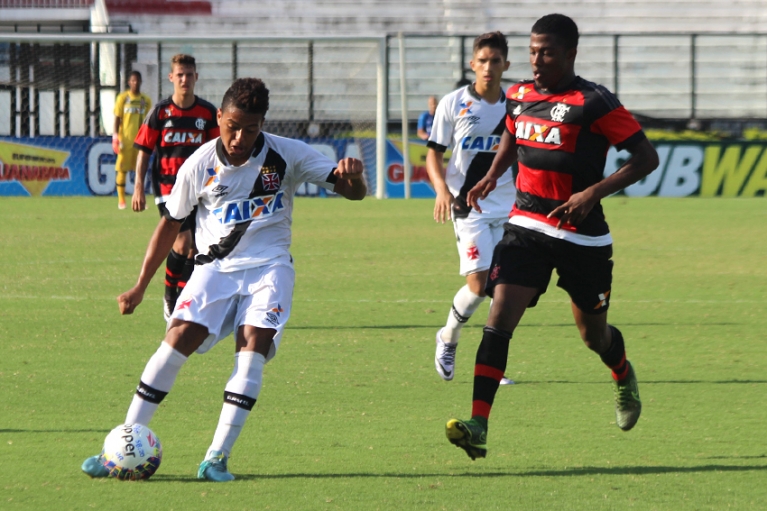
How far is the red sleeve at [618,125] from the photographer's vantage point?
17.0ft

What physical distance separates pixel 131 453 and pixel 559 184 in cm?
229

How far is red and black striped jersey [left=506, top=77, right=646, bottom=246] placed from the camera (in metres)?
5.20

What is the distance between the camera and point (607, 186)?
502 cm

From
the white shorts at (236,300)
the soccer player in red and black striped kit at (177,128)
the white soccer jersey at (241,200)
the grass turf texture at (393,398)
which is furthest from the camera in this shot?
the soccer player in red and black striped kit at (177,128)

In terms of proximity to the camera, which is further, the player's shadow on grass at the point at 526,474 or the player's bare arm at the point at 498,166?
the player's bare arm at the point at 498,166

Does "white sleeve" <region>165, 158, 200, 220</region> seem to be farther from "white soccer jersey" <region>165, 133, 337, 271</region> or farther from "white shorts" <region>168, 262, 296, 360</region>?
"white shorts" <region>168, 262, 296, 360</region>

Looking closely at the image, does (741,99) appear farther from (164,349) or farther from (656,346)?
(164,349)

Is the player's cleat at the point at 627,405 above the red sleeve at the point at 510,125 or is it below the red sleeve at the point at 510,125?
below

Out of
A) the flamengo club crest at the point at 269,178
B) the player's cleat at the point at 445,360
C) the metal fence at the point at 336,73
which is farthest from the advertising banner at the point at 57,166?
the flamengo club crest at the point at 269,178

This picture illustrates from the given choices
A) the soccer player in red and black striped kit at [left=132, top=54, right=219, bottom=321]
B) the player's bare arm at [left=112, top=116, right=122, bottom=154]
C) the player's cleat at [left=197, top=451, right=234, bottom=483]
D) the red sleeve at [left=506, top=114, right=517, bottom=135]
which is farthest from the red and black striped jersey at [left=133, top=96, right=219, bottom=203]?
the player's bare arm at [left=112, top=116, right=122, bottom=154]

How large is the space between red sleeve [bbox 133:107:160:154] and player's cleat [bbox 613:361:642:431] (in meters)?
4.97

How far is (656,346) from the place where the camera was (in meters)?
8.19

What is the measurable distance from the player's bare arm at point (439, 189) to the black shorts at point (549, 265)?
5.19 ft

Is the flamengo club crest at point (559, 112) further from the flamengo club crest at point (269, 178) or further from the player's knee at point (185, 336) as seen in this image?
the player's knee at point (185, 336)
